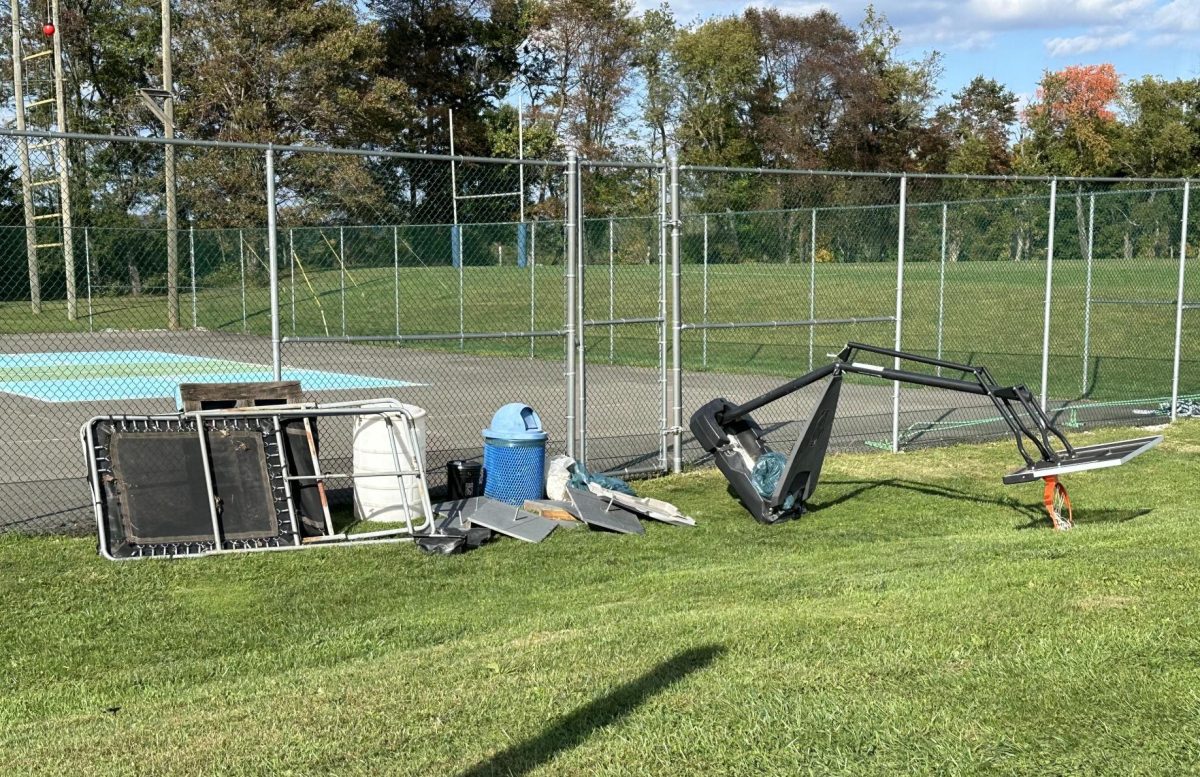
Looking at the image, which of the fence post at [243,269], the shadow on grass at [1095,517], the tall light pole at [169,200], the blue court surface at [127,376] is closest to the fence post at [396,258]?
the blue court surface at [127,376]

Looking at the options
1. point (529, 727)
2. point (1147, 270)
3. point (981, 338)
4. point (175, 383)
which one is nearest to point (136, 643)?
point (529, 727)

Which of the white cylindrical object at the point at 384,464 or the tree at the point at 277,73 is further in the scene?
the tree at the point at 277,73

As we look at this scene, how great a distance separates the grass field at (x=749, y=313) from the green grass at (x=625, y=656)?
36.1 feet

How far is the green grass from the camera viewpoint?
151 inches

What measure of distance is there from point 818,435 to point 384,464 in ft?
10.4

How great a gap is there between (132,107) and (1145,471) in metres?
33.4

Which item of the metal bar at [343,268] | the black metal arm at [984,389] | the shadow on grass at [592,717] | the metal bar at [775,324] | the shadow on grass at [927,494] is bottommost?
the shadow on grass at [927,494]

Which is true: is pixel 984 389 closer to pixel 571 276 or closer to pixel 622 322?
pixel 622 322

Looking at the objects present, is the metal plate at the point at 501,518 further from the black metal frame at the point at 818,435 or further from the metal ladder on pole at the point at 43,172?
the metal ladder on pole at the point at 43,172

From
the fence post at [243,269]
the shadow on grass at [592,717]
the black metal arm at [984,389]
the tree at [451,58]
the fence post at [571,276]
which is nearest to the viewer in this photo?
the shadow on grass at [592,717]

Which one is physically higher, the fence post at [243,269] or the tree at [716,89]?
the tree at [716,89]

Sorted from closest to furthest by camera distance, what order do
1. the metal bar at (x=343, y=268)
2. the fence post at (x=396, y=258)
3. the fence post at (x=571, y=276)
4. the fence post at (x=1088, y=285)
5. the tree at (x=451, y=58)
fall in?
1. the fence post at (x=571, y=276)
2. the fence post at (x=1088, y=285)
3. the fence post at (x=396, y=258)
4. the metal bar at (x=343, y=268)
5. the tree at (x=451, y=58)

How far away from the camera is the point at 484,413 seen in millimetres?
14250

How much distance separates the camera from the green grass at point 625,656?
385 cm
